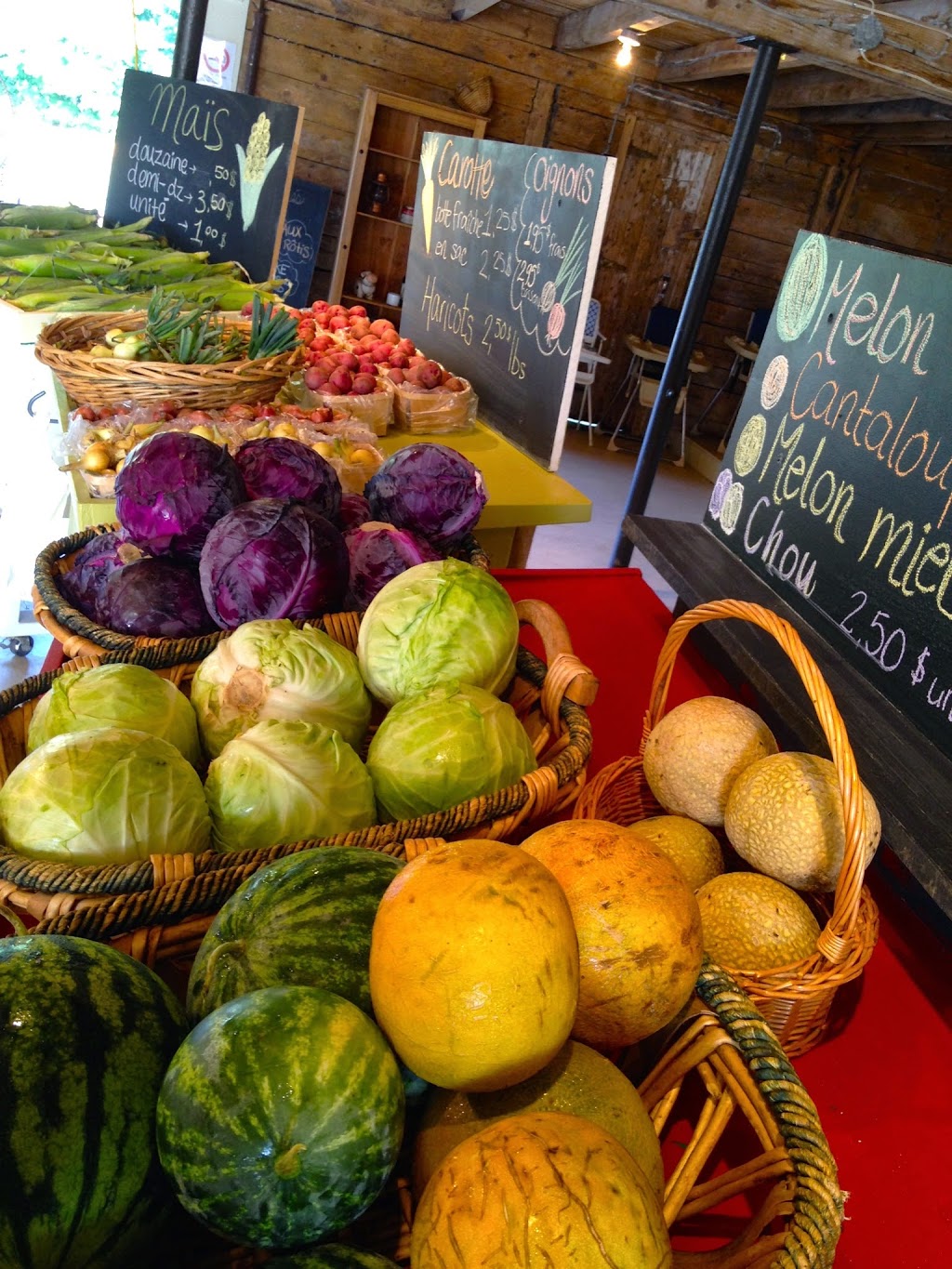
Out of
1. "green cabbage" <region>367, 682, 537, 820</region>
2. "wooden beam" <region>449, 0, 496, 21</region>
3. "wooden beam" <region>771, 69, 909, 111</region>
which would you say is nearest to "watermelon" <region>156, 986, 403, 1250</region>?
"green cabbage" <region>367, 682, 537, 820</region>

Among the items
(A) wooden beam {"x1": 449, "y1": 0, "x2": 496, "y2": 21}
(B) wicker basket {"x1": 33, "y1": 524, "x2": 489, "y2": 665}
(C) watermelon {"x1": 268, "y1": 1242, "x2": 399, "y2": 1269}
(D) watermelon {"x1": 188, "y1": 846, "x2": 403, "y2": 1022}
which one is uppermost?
(A) wooden beam {"x1": 449, "y1": 0, "x2": 496, "y2": 21}

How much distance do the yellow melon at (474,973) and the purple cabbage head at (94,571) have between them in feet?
3.40

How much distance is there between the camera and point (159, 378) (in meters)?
2.32

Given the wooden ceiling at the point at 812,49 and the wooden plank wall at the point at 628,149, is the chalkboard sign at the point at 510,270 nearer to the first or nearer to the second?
the wooden ceiling at the point at 812,49

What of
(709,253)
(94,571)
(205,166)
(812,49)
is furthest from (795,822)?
(205,166)

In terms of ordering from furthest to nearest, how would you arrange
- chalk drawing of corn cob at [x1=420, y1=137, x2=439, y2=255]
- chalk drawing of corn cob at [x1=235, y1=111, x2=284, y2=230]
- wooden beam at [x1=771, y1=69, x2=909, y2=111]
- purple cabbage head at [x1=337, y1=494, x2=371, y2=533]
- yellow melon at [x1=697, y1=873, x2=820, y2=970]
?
wooden beam at [x1=771, y1=69, x2=909, y2=111] < chalk drawing of corn cob at [x1=420, y1=137, x2=439, y2=255] < chalk drawing of corn cob at [x1=235, y1=111, x2=284, y2=230] < purple cabbage head at [x1=337, y1=494, x2=371, y2=533] < yellow melon at [x1=697, y1=873, x2=820, y2=970]

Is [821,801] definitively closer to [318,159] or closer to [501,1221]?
[501,1221]

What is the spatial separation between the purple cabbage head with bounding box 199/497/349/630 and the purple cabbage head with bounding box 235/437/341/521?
20 cm

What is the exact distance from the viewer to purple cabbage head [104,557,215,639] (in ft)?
4.77

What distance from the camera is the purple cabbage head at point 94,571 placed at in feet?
5.05

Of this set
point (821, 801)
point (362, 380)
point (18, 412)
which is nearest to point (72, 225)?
point (18, 412)

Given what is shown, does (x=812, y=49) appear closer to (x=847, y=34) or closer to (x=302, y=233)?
(x=847, y=34)

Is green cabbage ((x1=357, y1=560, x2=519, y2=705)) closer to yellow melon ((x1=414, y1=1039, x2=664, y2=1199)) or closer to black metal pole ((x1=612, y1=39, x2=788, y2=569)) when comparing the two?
yellow melon ((x1=414, y1=1039, x2=664, y2=1199))

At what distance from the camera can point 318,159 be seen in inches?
277
